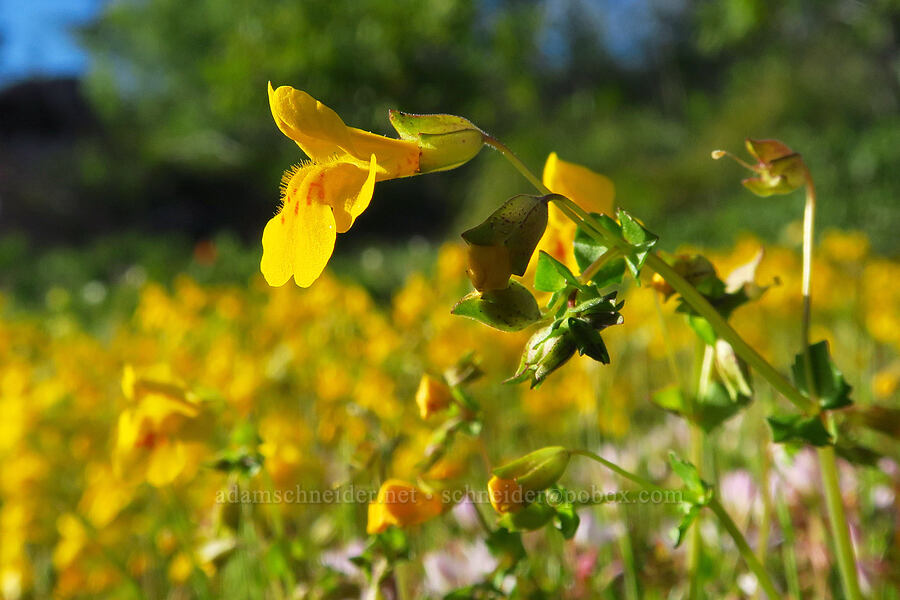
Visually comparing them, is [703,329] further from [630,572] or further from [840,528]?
[630,572]

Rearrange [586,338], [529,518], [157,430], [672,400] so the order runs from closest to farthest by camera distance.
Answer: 1. [586,338]
2. [529,518]
3. [672,400]
4. [157,430]

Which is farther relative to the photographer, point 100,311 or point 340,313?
point 100,311

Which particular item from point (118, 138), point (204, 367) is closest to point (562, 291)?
point (204, 367)

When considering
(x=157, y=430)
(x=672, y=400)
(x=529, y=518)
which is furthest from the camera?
(x=157, y=430)

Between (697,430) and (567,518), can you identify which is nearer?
(567,518)

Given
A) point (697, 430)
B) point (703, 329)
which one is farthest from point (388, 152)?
point (697, 430)

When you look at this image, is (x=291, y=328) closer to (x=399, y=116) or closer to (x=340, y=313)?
(x=340, y=313)

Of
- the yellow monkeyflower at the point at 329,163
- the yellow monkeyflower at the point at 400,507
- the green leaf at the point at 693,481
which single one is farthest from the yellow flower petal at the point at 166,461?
the green leaf at the point at 693,481
